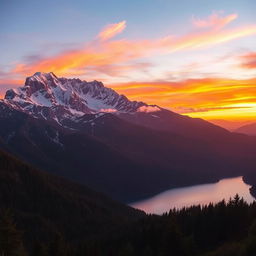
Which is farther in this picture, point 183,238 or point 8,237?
point 183,238

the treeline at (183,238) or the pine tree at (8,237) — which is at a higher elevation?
the pine tree at (8,237)

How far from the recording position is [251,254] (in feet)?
127

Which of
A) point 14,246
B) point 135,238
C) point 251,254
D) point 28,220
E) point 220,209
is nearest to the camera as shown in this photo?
point 251,254

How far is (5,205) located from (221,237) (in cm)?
13699

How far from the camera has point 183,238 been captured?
62031 millimetres

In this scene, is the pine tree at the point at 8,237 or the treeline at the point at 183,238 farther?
the treeline at the point at 183,238

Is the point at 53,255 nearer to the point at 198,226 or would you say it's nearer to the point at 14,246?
the point at 14,246

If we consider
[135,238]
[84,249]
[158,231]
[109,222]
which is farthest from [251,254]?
[109,222]

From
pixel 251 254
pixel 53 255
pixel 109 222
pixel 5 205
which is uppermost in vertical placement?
pixel 251 254

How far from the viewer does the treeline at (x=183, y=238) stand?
5275cm

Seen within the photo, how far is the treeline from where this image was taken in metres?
52.8

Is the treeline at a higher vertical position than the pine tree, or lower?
lower

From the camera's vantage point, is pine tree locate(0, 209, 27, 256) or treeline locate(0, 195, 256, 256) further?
treeline locate(0, 195, 256, 256)

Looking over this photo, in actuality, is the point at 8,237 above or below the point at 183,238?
Result: above
